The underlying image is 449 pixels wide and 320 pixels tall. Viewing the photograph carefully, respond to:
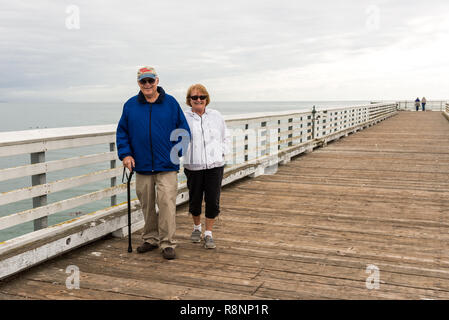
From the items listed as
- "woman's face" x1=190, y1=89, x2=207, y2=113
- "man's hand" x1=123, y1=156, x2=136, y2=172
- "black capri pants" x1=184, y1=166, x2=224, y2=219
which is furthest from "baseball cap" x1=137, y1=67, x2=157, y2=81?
"black capri pants" x1=184, y1=166, x2=224, y2=219

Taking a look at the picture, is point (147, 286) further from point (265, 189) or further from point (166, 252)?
point (265, 189)

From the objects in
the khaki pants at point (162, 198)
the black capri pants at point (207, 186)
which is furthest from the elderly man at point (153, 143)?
the black capri pants at point (207, 186)

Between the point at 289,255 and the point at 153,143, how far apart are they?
1.63 metres

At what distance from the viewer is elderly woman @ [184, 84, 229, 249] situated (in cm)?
426

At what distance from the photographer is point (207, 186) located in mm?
4426

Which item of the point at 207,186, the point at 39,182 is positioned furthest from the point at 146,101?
the point at 39,182

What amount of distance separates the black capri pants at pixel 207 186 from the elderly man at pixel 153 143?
0.99 feet

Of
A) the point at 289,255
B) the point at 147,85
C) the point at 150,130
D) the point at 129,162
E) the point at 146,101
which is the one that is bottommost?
the point at 289,255

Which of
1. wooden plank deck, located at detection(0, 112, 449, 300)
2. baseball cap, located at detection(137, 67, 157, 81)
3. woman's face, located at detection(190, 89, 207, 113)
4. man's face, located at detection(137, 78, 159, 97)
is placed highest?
baseball cap, located at detection(137, 67, 157, 81)

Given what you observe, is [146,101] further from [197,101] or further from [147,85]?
[197,101]

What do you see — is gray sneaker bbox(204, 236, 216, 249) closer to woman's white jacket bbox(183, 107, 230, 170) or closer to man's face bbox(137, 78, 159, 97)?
woman's white jacket bbox(183, 107, 230, 170)

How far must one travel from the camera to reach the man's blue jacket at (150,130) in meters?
3.95

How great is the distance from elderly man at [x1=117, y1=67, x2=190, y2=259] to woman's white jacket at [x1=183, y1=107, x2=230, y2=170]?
0.63 feet
